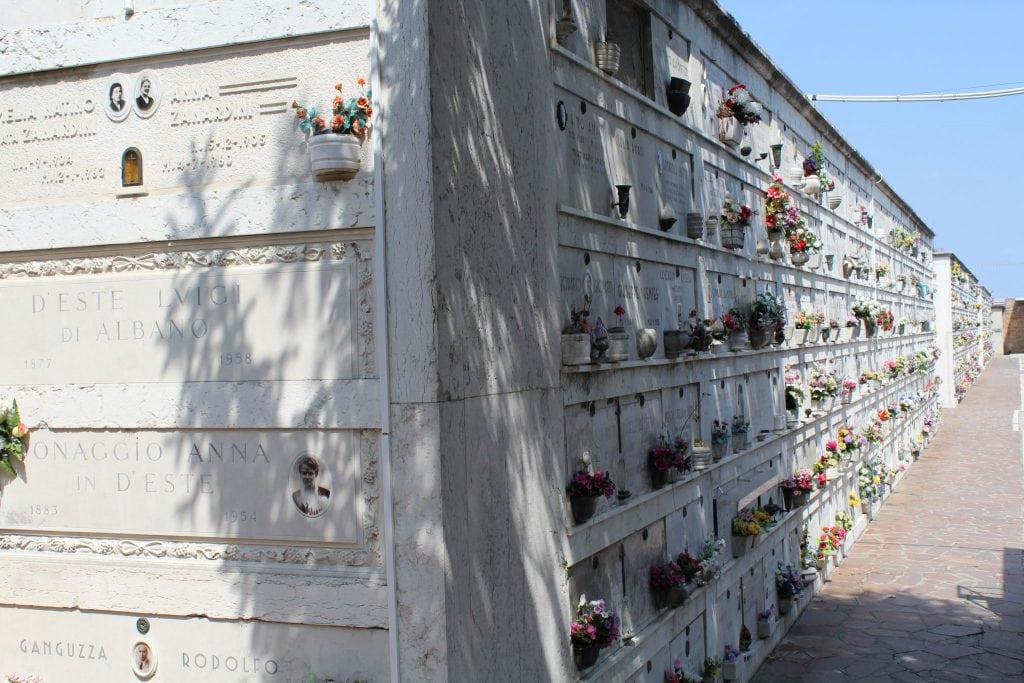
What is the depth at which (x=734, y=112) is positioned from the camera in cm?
965

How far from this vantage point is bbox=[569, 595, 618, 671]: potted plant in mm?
5711

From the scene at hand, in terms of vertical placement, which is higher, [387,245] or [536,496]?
[387,245]

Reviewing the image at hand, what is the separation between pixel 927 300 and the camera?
1117 inches

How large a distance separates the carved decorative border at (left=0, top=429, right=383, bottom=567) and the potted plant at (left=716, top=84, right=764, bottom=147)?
6.24 metres

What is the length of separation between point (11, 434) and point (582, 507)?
3.09 metres

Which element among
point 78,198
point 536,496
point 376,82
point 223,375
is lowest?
point 536,496

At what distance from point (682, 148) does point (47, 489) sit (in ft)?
18.2

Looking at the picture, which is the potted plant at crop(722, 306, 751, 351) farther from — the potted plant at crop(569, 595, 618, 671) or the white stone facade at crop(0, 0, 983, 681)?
the potted plant at crop(569, 595, 618, 671)

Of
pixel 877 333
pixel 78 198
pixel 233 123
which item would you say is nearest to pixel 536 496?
pixel 233 123

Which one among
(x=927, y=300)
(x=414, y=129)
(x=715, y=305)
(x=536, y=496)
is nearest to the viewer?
(x=414, y=129)

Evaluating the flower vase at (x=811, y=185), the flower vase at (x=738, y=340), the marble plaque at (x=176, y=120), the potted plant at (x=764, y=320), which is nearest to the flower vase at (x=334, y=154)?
the marble plaque at (x=176, y=120)

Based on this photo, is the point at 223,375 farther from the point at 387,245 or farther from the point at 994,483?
the point at 994,483

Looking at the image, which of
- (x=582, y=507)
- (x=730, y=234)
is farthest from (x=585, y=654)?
(x=730, y=234)

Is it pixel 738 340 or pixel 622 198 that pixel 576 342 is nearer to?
pixel 622 198
